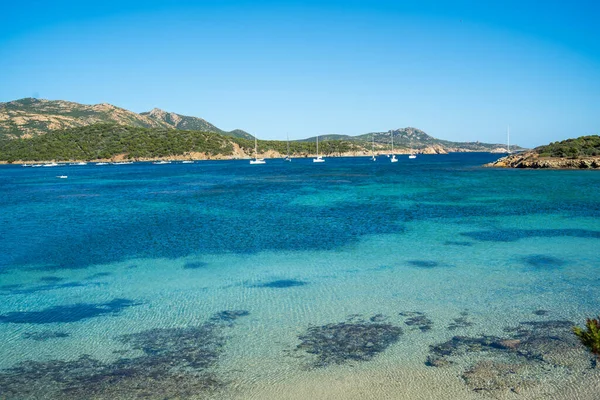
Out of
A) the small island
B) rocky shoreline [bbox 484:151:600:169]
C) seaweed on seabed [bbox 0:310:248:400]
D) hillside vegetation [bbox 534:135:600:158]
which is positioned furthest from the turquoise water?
hillside vegetation [bbox 534:135:600:158]

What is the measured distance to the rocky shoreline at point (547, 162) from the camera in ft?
235

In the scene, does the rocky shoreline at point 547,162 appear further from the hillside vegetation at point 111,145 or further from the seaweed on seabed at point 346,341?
the hillside vegetation at point 111,145

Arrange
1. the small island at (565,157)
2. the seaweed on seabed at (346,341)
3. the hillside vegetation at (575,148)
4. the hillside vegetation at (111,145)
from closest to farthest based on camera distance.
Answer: the seaweed on seabed at (346,341) < the small island at (565,157) < the hillside vegetation at (575,148) < the hillside vegetation at (111,145)

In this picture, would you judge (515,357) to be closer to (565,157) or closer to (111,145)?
(565,157)

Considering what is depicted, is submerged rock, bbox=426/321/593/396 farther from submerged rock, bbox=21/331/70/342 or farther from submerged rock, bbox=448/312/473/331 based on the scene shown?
submerged rock, bbox=21/331/70/342

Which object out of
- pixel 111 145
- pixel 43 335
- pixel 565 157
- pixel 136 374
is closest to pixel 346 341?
pixel 136 374

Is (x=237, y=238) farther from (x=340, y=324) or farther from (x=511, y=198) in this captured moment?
(x=511, y=198)

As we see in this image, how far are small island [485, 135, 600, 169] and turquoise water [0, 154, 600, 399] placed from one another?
55.1m

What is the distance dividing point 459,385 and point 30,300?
11752mm

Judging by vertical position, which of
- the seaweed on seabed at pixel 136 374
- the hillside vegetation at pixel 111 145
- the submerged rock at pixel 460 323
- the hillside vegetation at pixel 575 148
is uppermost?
the hillside vegetation at pixel 111 145

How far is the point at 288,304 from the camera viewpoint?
1244 cm

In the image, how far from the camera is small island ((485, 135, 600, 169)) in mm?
73500

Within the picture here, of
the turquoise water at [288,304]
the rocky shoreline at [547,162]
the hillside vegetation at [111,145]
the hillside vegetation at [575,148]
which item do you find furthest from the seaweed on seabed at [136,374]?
the hillside vegetation at [111,145]

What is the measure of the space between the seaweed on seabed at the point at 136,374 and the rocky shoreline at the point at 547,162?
7752 cm
